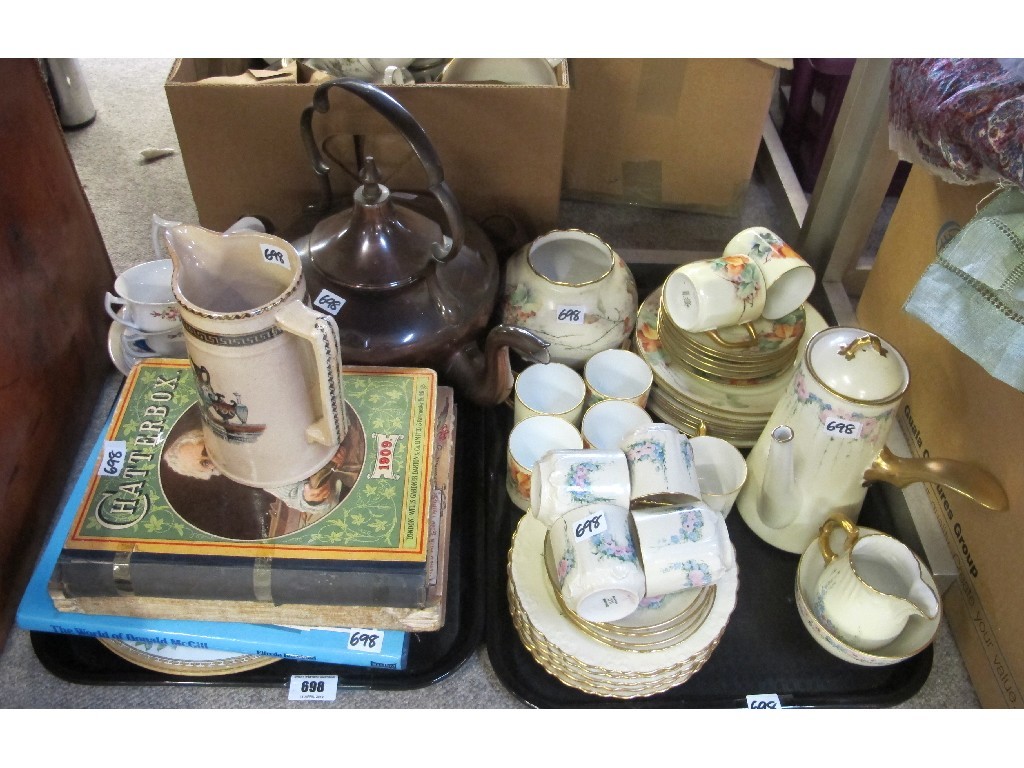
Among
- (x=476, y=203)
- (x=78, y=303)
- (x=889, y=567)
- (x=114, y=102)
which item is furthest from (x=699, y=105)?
(x=114, y=102)

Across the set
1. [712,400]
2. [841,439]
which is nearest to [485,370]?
[712,400]

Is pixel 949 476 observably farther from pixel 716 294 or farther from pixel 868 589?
pixel 716 294

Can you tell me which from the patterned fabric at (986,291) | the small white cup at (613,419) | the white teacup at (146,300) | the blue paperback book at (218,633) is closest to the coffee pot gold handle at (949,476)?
the patterned fabric at (986,291)

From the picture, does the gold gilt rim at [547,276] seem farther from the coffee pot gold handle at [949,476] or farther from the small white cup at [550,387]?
the coffee pot gold handle at [949,476]

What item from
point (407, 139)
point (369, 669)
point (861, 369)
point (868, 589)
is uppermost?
point (407, 139)

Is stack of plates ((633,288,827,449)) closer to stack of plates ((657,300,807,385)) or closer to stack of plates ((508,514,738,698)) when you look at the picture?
stack of plates ((657,300,807,385))

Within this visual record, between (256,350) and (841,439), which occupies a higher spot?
(256,350)

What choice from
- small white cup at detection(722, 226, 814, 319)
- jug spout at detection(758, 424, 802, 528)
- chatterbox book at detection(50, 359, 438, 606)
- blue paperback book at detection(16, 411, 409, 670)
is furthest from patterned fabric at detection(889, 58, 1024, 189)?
blue paperback book at detection(16, 411, 409, 670)

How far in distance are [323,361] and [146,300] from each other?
381 mm

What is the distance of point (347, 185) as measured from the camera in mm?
939

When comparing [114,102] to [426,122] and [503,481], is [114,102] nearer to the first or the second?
[426,122]

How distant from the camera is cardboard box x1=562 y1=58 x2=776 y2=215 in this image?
3.48 ft

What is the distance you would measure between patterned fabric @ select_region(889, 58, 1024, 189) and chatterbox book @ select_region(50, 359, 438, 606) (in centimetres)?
48

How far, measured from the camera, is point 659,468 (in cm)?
65
